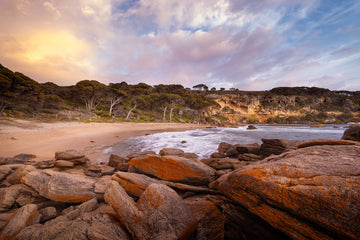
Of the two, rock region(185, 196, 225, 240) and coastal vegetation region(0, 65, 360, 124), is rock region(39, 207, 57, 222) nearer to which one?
rock region(185, 196, 225, 240)

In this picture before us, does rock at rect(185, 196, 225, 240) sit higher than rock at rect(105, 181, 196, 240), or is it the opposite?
rock at rect(105, 181, 196, 240)

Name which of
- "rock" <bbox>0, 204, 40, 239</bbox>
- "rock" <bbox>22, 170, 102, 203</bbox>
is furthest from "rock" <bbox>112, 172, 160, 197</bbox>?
"rock" <bbox>0, 204, 40, 239</bbox>

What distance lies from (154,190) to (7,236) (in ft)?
8.29

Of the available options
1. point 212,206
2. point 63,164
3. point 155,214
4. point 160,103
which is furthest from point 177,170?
point 160,103

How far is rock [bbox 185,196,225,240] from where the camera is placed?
2533 millimetres

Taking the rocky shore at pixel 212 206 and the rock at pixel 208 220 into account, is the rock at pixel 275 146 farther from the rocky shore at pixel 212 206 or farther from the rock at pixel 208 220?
the rock at pixel 208 220

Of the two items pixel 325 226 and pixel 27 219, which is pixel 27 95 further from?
pixel 325 226

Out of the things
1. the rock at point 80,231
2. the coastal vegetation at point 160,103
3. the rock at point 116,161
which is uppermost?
the coastal vegetation at point 160,103

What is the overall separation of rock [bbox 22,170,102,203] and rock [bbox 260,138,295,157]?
9.72 meters

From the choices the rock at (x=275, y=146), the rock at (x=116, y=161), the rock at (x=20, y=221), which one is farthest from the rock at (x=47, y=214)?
the rock at (x=275, y=146)

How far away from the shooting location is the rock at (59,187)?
10.6 feet

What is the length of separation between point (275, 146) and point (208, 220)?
8.14 m

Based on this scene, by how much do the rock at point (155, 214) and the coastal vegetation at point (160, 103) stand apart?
2982cm

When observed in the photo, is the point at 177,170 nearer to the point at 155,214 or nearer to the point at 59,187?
the point at 155,214
